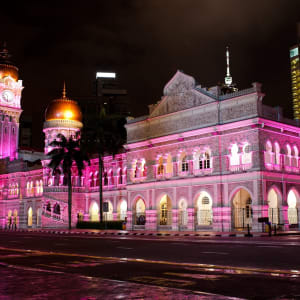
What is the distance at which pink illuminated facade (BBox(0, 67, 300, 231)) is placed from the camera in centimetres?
3538

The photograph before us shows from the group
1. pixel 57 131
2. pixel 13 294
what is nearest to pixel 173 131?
pixel 57 131

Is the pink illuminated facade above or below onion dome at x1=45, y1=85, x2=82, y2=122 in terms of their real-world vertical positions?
below

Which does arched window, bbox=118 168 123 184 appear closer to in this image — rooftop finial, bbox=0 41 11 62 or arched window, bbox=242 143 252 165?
arched window, bbox=242 143 252 165

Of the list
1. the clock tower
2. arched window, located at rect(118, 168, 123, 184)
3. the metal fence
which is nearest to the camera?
the metal fence

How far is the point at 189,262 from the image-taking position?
1316 cm

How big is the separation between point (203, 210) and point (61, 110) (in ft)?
89.1

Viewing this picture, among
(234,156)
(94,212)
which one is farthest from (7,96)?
(234,156)

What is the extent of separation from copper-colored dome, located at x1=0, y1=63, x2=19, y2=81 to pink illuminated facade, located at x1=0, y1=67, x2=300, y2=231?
3411 cm

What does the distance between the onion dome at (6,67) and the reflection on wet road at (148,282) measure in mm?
68947

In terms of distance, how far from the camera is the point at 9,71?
7731cm

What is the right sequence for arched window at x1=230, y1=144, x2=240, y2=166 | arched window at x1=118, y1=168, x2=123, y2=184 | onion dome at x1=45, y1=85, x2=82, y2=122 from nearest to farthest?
arched window at x1=230, y1=144, x2=240, y2=166 → arched window at x1=118, y1=168, x2=123, y2=184 → onion dome at x1=45, y1=85, x2=82, y2=122

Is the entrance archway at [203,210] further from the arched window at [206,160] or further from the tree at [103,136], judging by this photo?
the tree at [103,136]

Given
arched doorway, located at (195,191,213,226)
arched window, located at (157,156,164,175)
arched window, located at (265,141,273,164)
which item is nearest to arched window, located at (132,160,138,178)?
arched window, located at (157,156,164,175)

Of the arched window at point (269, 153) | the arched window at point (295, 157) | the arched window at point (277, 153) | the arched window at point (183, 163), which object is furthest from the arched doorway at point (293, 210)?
the arched window at point (183, 163)
